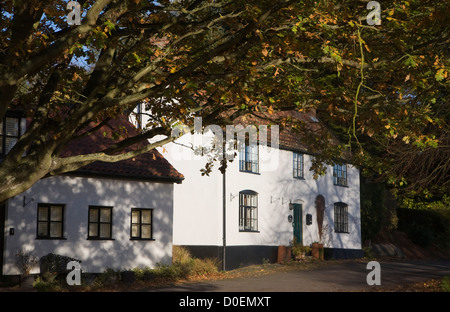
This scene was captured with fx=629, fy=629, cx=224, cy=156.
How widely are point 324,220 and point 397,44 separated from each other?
21.6 m

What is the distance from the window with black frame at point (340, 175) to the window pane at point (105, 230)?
15691 millimetres

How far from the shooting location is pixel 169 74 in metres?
11.8

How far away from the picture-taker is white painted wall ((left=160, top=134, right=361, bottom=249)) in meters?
26.3

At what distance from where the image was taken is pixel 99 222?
22.4 m

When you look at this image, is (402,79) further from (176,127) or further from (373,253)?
(373,253)

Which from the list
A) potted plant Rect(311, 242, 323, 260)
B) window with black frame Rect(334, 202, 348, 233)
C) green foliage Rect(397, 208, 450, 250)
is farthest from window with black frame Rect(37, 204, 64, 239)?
green foliage Rect(397, 208, 450, 250)

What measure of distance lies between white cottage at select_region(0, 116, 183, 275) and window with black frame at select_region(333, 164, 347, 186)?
A: 12.9 m

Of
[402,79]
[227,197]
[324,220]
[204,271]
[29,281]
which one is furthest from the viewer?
[324,220]

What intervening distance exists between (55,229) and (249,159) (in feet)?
34.1

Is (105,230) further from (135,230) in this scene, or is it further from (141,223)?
(141,223)

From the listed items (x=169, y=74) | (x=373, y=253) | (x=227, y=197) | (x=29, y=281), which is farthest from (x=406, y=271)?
(x=169, y=74)

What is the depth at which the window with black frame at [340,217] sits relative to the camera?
34.4 m

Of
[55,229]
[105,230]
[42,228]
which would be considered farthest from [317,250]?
[42,228]

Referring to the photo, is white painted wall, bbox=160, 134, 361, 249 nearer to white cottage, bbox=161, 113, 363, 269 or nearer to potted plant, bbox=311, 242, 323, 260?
white cottage, bbox=161, 113, 363, 269
